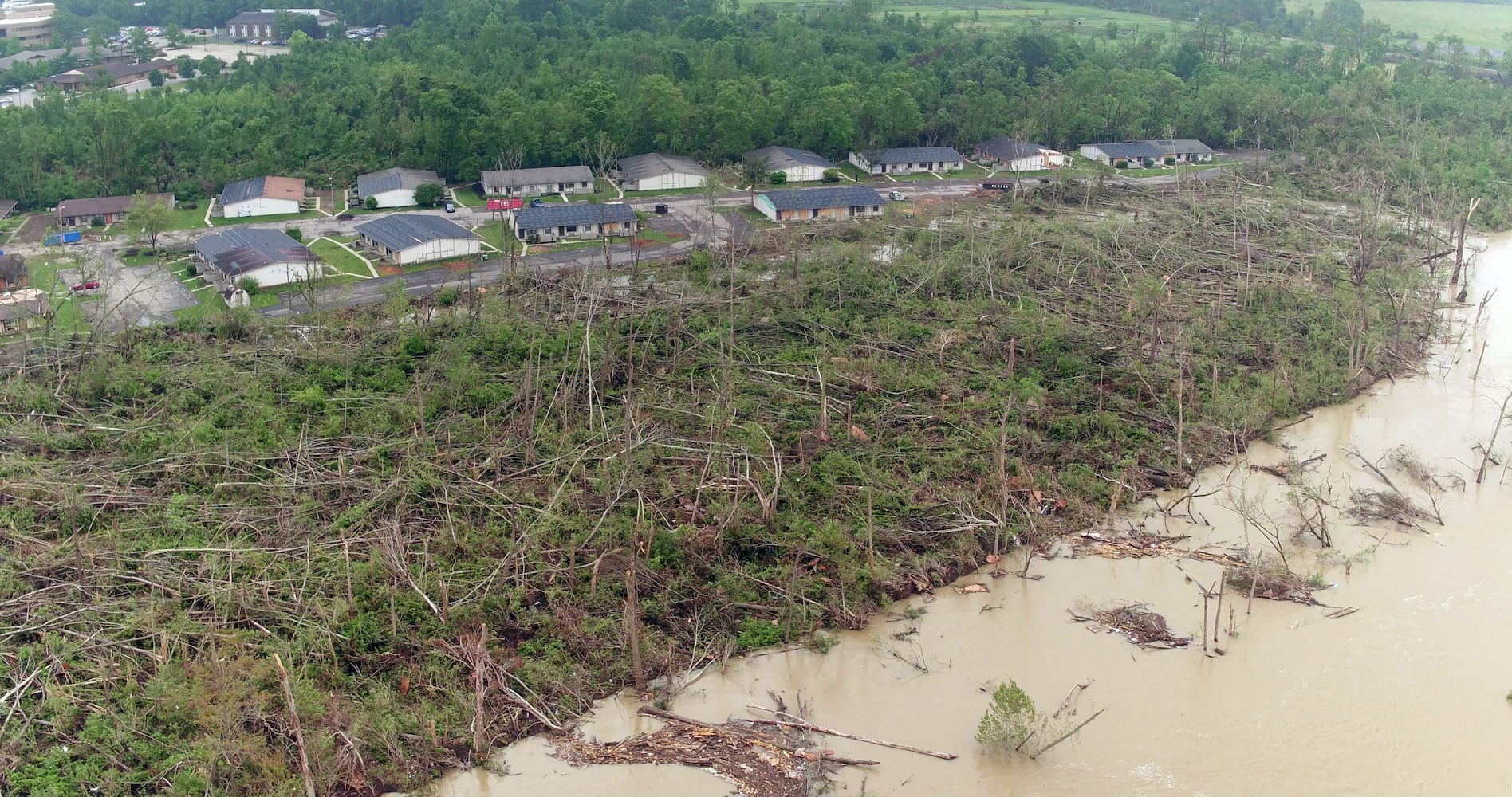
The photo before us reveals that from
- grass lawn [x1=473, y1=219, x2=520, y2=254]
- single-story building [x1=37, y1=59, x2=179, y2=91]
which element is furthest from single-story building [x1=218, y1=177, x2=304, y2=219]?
single-story building [x1=37, y1=59, x2=179, y2=91]

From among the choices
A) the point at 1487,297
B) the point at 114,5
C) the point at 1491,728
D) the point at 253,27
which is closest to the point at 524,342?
the point at 1491,728

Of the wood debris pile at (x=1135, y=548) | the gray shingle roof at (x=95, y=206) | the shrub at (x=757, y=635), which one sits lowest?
the shrub at (x=757, y=635)

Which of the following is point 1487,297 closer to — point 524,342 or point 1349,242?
point 1349,242

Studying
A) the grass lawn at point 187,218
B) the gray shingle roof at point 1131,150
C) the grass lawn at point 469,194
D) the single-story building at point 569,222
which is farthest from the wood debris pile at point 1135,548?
the gray shingle roof at point 1131,150

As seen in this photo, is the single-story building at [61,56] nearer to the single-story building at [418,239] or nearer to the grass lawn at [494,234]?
the single-story building at [418,239]

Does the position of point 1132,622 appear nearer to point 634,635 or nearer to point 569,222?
point 634,635

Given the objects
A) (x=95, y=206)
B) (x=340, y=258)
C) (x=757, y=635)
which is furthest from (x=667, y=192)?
(x=757, y=635)

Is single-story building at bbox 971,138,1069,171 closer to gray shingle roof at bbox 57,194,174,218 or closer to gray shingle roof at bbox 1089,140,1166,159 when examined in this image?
gray shingle roof at bbox 1089,140,1166,159
